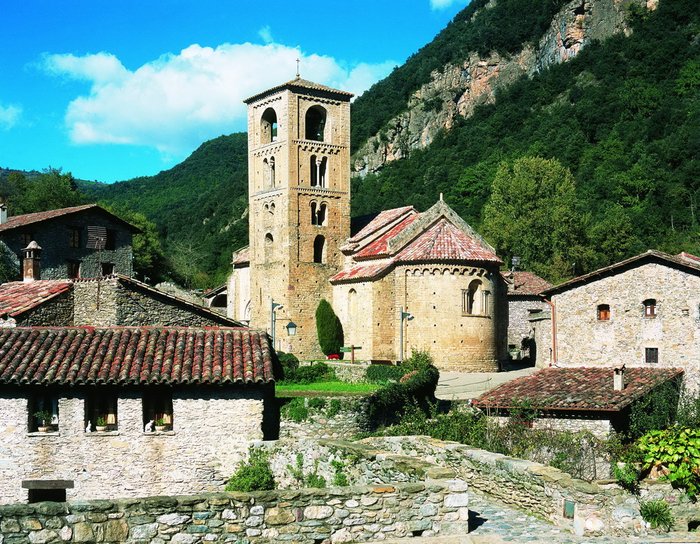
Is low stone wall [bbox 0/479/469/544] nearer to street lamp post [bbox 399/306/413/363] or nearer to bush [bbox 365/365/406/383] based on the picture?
bush [bbox 365/365/406/383]

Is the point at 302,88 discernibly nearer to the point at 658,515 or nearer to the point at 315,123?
the point at 315,123

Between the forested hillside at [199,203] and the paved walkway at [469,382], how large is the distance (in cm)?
5184

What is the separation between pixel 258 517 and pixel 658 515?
5354 millimetres

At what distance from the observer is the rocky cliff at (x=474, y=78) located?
128 m

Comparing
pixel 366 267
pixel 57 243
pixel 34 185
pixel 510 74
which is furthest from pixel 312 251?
pixel 510 74

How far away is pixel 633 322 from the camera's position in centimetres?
3073

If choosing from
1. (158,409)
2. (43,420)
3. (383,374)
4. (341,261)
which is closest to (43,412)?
(43,420)

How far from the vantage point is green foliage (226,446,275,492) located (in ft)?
59.4

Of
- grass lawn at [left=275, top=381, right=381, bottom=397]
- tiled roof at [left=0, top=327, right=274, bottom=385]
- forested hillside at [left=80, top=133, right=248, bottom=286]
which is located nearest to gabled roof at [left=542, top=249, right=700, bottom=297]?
grass lawn at [left=275, top=381, right=381, bottom=397]

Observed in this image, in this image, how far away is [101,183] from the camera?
160875 mm

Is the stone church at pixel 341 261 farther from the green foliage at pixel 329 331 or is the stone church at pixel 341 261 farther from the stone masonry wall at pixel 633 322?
the stone masonry wall at pixel 633 322

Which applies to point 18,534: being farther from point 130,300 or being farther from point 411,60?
point 411,60

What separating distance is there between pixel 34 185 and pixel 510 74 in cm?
8814

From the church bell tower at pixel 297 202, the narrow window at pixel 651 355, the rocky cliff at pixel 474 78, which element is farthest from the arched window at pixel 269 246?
the rocky cliff at pixel 474 78
